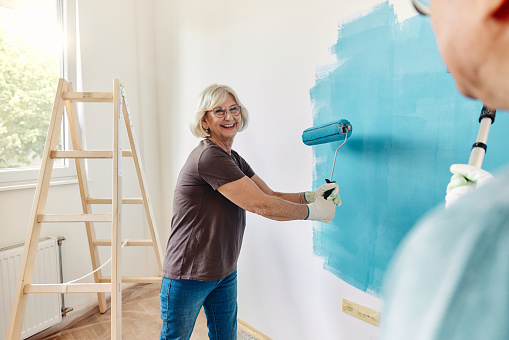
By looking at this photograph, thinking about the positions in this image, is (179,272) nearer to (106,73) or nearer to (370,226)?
(370,226)

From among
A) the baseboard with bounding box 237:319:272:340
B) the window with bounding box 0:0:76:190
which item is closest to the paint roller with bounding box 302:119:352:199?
the baseboard with bounding box 237:319:272:340

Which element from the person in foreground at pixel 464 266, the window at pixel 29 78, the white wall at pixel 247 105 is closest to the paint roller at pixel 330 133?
the white wall at pixel 247 105

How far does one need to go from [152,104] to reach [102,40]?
0.62m

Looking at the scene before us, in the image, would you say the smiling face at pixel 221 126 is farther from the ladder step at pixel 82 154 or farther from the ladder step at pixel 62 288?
the ladder step at pixel 62 288

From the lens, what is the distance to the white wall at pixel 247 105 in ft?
5.83

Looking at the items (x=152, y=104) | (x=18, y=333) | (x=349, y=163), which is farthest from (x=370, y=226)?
(x=152, y=104)

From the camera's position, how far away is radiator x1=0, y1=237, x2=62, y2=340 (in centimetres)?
202

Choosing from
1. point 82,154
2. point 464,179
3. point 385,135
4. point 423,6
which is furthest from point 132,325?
point 423,6

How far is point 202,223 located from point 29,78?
1697mm

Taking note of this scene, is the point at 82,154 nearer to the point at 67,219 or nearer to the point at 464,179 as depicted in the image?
the point at 67,219

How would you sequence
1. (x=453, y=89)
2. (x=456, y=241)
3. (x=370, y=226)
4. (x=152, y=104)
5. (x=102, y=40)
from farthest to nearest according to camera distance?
(x=152, y=104) → (x=102, y=40) → (x=370, y=226) → (x=453, y=89) → (x=456, y=241)

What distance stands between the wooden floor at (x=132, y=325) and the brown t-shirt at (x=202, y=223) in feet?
3.52

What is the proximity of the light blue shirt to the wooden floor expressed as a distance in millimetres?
2398

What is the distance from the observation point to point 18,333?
1.59m
